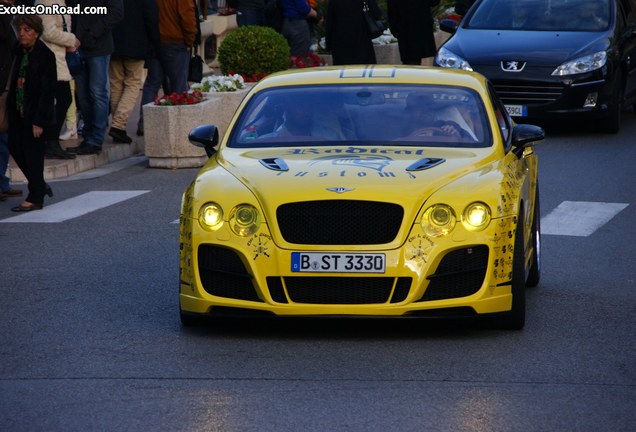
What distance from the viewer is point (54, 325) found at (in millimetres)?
8859

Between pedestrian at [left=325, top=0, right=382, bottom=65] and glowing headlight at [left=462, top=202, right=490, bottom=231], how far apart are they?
1307cm

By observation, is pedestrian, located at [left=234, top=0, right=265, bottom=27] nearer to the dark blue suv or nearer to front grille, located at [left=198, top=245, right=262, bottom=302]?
the dark blue suv

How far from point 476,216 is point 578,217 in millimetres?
5450

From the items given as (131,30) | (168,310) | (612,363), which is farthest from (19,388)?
(131,30)

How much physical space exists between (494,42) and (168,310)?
10.9 m

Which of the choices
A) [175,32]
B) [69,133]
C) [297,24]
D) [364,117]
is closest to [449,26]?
[175,32]

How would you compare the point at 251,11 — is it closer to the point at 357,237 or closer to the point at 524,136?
the point at 524,136

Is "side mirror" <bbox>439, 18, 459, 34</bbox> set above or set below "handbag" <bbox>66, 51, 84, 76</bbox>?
below

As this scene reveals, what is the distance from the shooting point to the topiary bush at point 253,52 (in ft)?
69.2

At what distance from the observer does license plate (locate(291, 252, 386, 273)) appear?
315 inches

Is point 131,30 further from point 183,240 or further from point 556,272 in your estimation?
point 183,240

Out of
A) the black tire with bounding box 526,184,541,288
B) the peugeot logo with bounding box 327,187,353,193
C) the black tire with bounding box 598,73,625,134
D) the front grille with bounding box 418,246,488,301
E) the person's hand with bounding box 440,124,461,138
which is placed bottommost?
the black tire with bounding box 598,73,625,134

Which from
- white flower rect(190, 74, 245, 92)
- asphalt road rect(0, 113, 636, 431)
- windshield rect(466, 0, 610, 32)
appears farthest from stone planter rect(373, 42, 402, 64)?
asphalt road rect(0, 113, 636, 431)

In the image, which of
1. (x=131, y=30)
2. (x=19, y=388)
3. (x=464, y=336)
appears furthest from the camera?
(x=131, y=30)
